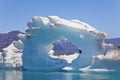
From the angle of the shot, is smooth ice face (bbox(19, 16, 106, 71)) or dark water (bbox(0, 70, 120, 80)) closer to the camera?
dark water (bbox(0, 70, 120, 80))

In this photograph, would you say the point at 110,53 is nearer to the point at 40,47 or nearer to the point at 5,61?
the point at 40,47

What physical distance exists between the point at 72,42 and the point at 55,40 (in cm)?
194

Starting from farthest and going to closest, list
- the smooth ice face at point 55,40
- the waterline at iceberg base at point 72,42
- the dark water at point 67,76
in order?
the smooth ice face at point 55,40 < the waterline at iceberg base at point 72,42 < the dark water at point 67,76

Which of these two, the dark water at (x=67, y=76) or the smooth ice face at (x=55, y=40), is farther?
the smooth ice face at (x=55, y=40)

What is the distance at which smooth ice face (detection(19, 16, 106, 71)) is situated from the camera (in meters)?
41.2

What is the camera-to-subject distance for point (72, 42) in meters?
42.7

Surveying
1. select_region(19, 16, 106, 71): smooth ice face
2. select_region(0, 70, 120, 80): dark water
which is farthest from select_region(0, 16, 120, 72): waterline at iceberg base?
select_region(0, 70, 120, 80): dark water

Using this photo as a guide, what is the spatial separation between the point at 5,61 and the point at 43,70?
9.47m

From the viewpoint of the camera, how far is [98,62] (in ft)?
130

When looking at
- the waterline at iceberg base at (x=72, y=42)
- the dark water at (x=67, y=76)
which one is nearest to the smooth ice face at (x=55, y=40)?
the waterline at iceberg base at (x=72, y=42)

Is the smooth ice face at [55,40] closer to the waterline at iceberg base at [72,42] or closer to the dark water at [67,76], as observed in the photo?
the waterline at iceberg base at [72,42]

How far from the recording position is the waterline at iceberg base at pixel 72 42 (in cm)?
3984

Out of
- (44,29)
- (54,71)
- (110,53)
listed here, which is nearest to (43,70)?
(54,71)

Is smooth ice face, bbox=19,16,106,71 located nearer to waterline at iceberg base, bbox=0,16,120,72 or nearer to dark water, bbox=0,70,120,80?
waterline at iceberg base, bbox=0,16,120,72
